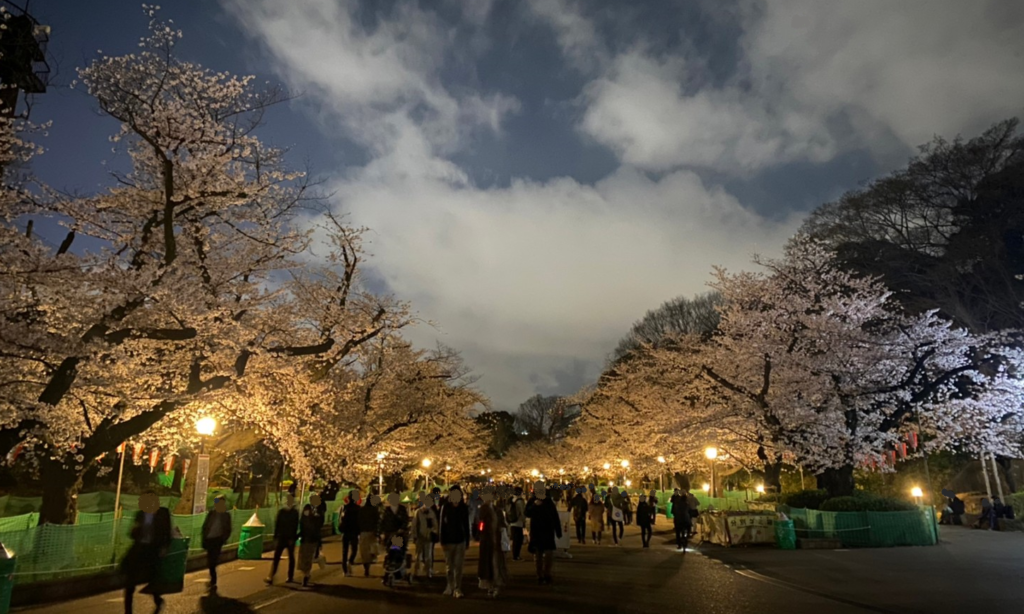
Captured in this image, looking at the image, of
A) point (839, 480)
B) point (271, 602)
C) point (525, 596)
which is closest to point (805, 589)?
point (525, 596)

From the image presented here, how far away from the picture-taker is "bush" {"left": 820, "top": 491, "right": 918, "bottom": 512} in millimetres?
18500

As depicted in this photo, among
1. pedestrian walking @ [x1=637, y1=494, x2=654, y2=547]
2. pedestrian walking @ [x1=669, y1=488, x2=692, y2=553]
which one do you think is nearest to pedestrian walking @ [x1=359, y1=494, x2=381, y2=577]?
pedestrian walking @ [x1=669, y1=488, x2=692, y2=553]

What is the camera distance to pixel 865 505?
18.5 m

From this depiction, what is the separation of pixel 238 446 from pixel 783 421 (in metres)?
18.2

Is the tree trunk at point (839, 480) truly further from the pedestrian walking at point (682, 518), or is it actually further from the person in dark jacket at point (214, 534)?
the person in dark jacket at point (214, 534)

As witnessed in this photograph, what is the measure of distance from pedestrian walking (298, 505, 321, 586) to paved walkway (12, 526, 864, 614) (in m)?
0.38

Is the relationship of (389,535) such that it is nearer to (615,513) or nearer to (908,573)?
(908,573)

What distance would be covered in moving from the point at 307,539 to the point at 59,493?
20.2 ft

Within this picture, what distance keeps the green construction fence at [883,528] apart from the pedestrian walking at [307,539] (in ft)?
46.8

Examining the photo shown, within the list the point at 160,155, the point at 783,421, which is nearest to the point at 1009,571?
the point at 783,421

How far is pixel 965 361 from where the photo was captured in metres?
23.6

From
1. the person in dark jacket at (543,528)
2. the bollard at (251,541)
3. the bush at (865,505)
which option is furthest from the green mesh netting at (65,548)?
the bush at (865,505)

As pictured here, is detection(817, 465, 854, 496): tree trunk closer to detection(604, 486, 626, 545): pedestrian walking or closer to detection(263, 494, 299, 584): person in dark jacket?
detection(604, 486, 626, 545): pedestrian walking

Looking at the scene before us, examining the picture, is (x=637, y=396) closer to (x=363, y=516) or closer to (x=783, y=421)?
(x=783, y=421)
